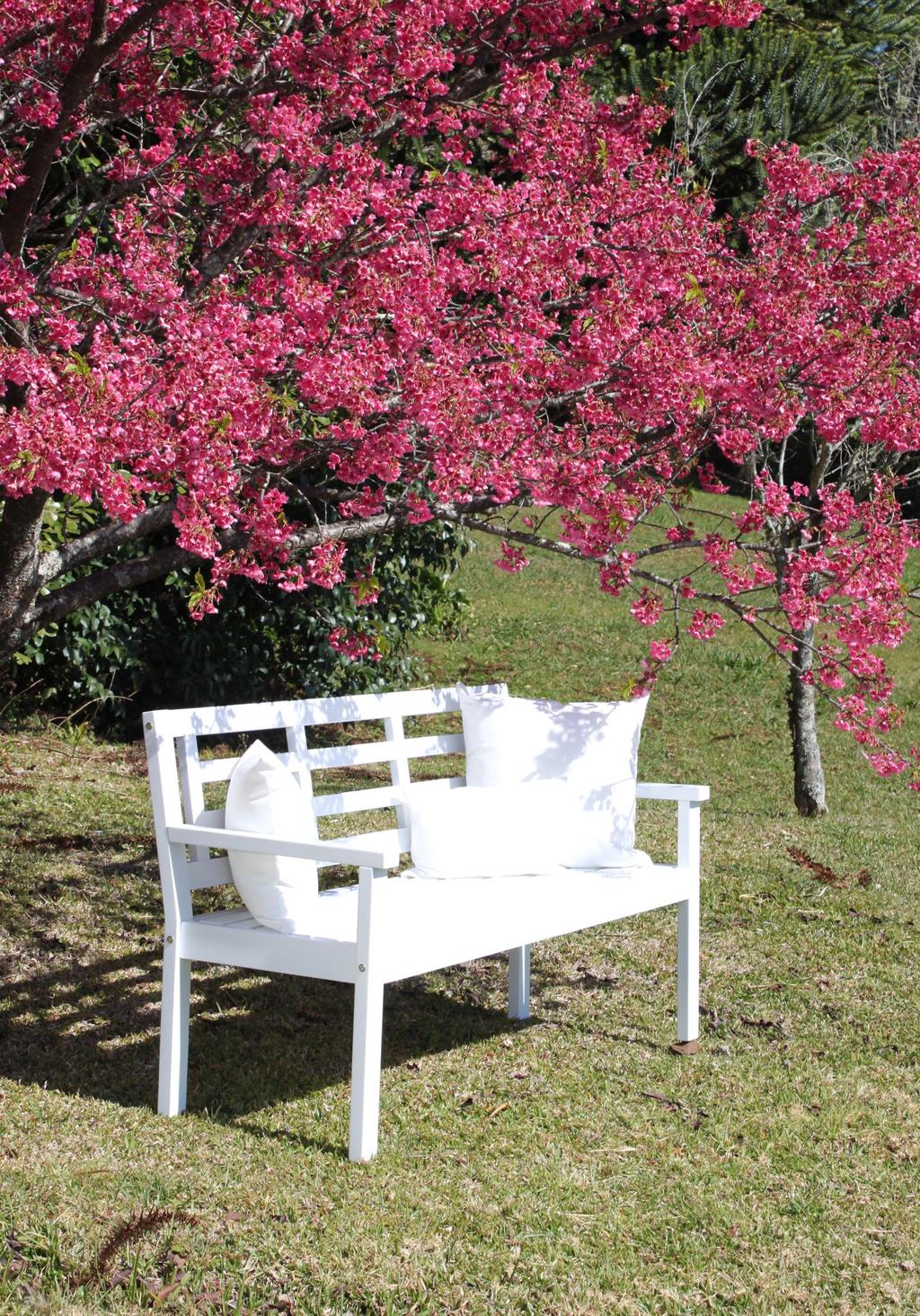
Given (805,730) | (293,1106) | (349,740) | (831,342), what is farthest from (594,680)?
(293,1106)

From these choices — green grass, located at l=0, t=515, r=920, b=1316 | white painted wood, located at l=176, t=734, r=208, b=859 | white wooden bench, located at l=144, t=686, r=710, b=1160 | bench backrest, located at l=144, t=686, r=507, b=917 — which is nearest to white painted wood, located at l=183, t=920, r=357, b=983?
white wooden bench, located at l=144, t=686, r=710, b=1160

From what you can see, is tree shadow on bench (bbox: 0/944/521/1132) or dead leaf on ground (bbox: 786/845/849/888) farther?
dead leaf on ground (bbox: 786/845/849/888)

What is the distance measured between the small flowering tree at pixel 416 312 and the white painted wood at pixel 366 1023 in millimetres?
988

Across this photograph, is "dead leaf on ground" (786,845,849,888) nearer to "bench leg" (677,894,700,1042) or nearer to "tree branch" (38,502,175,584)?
"bench leg" (677,894,700,1042)

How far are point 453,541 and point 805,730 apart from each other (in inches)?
Answer: 107

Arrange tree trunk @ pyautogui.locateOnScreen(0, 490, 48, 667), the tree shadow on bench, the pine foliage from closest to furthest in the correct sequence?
the tree shadow on bench, tree trunk @ pyautogui.locateOnScreen(0, 490, 48, 667), the pine foliage

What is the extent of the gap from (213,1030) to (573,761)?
1.41 meters

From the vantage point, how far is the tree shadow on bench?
3947 millimetres

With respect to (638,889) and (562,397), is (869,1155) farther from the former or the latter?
(562,397)

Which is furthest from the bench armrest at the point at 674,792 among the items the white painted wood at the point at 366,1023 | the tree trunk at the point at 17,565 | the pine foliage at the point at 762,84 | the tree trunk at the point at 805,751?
the pine foliage at the point at 762,84

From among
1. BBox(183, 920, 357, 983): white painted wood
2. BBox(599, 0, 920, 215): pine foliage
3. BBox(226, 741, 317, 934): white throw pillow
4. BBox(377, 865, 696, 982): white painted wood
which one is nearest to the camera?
BBox(183, 920, 357, 983): white painted wood

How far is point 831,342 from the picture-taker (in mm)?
4762

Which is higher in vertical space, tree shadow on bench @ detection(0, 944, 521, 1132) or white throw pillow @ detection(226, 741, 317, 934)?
white throw pillow @ detection(226, 741, 317, 934)

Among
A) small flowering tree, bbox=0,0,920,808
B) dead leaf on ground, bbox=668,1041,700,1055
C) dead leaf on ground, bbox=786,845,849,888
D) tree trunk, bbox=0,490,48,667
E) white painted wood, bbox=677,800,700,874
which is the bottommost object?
dead leaf on ground, bbox=668,1041,700,1055
